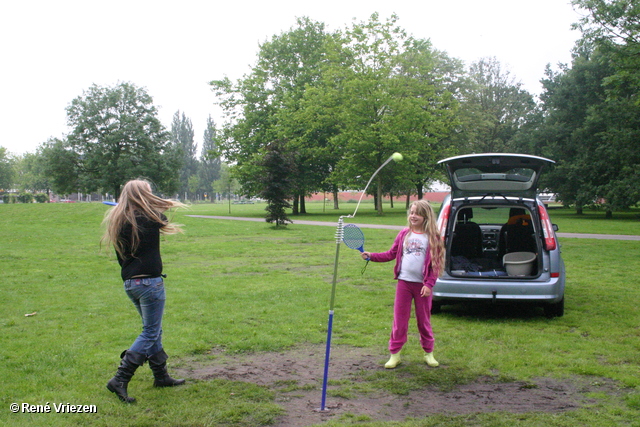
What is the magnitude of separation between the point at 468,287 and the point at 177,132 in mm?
124587

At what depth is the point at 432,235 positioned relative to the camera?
5.40m

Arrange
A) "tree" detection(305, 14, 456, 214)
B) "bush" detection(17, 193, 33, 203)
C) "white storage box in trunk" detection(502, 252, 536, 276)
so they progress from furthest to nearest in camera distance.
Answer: "bush" detection(17, 193, 33, 203) → "tree" detection(305, 14, 456, 214) → "white storage box in trunk" detection(502, 252, 536, 276)

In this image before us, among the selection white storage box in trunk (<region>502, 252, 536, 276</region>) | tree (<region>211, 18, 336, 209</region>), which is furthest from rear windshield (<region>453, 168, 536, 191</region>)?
tree (<region>211, 18, 336, 209</region>)

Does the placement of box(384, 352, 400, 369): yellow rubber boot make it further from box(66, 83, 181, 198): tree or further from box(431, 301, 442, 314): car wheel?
box(66, 83, 181, 198): tree

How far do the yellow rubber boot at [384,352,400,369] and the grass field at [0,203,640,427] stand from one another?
180 millimetres

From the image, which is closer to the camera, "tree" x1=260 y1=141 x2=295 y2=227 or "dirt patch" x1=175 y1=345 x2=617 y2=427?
"dirt patch" x1=175 y1=345 x2=617 y2=427

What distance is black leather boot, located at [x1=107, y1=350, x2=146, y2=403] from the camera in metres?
4.26

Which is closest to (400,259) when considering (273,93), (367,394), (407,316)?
(407,316)

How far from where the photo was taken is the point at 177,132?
12469cm

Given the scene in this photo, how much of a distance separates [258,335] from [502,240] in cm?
428

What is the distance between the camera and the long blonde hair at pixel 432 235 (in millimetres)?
5270

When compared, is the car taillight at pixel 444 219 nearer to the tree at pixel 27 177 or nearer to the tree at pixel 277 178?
the tree at pixel 277 178

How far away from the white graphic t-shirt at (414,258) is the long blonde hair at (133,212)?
90.9 inches

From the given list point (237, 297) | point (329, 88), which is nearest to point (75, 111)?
point (329, 88)
